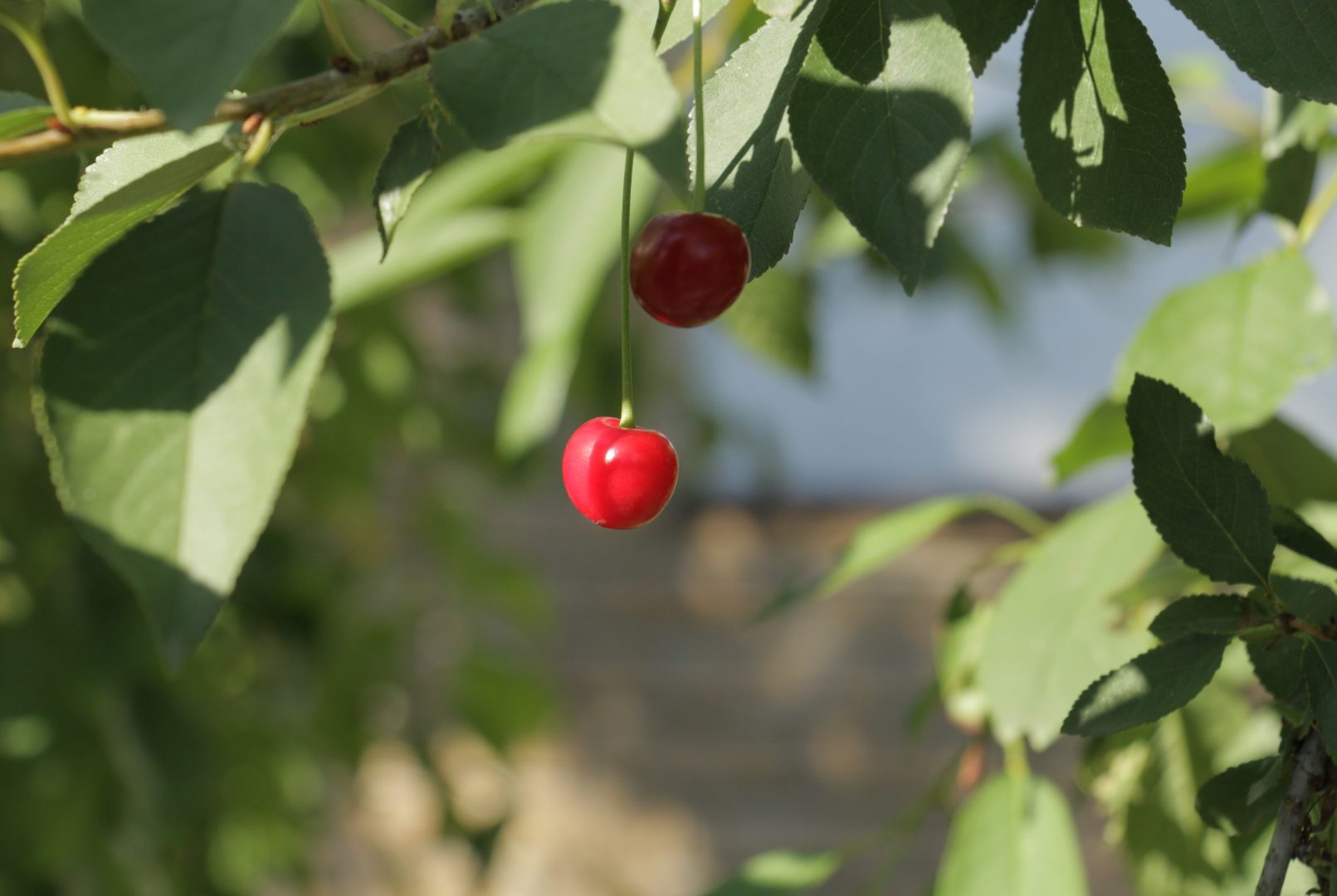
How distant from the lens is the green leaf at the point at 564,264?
0.93 meters

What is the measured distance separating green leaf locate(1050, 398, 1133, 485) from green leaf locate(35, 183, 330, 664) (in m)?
0.42

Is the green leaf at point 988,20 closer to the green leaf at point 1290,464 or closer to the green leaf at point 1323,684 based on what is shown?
the green leaf at point 1323,684

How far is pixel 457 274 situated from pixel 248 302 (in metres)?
1.36

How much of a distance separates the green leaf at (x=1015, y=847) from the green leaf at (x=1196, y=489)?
Answer: 288 millimetres

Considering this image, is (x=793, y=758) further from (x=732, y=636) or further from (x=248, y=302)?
(x=248, y=302)

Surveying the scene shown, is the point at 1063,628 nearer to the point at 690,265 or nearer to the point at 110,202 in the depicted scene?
the point at 690,265

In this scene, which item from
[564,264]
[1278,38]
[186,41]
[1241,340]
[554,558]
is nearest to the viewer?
[186,41]

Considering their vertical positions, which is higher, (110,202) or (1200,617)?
(110,202)

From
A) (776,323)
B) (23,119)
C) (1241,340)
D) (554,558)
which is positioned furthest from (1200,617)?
(554,558)

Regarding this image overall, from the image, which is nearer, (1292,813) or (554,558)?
(1292,813)

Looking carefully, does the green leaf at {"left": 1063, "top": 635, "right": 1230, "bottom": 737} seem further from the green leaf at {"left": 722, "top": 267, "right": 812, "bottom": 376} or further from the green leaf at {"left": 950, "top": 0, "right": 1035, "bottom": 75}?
the green leaf at {"left": 722, "top": 267, "right": 812, "bottom": 376}

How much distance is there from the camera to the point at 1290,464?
66 centimetres

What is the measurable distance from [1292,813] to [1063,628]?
10.2 inches

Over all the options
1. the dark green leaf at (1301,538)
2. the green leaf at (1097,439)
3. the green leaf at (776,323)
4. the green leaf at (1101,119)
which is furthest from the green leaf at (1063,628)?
the green leaf at (776,323)
